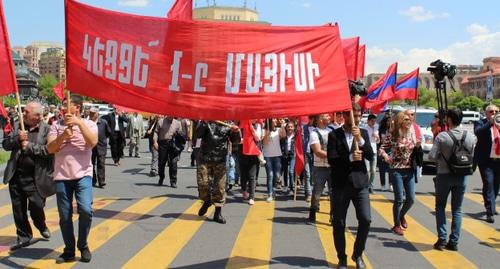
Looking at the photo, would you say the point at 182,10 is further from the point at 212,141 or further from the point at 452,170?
the point at 452,170

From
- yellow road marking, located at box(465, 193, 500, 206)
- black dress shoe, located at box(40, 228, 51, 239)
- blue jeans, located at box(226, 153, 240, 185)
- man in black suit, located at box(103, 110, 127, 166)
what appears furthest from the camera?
man in black suit, located at box(103, 110, 127, 166)

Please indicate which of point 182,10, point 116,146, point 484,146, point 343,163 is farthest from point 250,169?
point 116,146

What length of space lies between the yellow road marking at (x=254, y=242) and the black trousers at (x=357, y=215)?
87 centimetres

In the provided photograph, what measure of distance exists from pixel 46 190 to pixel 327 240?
12.3ft

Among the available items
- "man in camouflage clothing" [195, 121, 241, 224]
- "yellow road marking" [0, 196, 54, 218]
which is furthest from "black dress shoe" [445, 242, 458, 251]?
"yellow road marking" [0, 196, 54, 218]

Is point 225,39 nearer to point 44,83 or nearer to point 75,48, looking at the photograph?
point 75,48

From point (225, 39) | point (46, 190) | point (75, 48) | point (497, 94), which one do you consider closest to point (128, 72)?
point (75, 48)

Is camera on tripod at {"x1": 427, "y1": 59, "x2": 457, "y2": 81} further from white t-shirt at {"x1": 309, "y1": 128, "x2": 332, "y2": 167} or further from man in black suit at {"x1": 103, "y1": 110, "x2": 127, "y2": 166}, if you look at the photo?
man in black suit at {"x1": 103, "y1": 110, "x2": 127, "y2": 166}

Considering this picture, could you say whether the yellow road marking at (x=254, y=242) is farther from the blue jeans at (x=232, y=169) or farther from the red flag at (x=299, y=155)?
the blue jeans at (x=232, y=169)

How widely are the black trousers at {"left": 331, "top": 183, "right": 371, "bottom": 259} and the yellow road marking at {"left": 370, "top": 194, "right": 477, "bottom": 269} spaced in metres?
1.01

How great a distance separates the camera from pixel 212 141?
9281 millimetres

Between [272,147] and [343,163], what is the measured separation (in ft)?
17.3

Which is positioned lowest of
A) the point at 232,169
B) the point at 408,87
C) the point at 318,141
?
the point at 232,169

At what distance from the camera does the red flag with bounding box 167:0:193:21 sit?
865 centimetres
